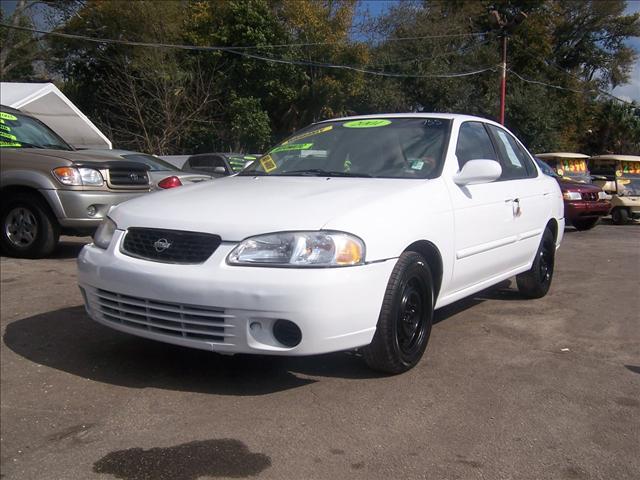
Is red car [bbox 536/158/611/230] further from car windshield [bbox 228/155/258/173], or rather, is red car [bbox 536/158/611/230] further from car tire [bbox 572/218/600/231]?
car windshield [bbox 228/155/258/173]

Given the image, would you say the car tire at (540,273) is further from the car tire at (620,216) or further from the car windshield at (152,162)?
the car tire at (620,216)

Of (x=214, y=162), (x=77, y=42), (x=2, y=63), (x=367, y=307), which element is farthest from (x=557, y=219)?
(x=2, y=63)

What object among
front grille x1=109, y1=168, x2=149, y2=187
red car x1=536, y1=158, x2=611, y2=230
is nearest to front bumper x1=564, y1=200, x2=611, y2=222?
red car x1=536, y1=158, x2=611, y2=230

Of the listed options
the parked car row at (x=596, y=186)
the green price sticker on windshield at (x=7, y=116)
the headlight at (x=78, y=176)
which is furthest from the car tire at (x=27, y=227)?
the parked car row at (x=596, y=186)

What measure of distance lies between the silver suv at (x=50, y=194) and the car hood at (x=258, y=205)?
3.14m

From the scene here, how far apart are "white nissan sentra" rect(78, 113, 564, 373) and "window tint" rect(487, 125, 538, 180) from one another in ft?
2.00

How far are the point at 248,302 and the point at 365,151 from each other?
178cm

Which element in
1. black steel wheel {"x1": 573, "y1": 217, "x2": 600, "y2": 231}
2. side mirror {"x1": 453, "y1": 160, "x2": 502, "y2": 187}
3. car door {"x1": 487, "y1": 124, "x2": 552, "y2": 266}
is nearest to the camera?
side mirror {"x1": 453, "y1": 160, "x2": 502, "y2": 187}

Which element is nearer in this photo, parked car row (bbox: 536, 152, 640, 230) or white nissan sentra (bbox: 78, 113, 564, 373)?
white nissan sentra (bbox: 78, 113, 564, 373)

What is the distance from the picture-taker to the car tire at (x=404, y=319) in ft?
11.8

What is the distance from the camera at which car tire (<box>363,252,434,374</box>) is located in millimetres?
3600

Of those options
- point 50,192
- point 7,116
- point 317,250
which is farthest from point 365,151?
point 7,116

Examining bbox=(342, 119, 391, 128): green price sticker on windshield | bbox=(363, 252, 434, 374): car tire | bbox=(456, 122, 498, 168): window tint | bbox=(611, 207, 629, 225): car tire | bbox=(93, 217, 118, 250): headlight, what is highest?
bbox=(342, 119, 391, 128): green price sticker on windshield

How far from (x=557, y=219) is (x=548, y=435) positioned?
3483 millimetres
